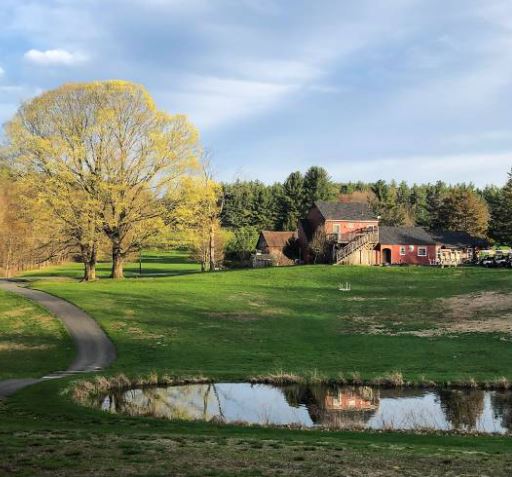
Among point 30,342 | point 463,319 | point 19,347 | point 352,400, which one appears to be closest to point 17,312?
point 30,342

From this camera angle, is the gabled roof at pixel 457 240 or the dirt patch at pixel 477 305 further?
the gabled roof at pixel 457 240

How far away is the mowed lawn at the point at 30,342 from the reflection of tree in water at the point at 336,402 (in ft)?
38.5

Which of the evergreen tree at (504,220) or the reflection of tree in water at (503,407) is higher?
the evergreen tree at (504,220)

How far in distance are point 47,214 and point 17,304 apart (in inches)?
561

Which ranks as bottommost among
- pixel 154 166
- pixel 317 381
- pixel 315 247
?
pixel 317 381

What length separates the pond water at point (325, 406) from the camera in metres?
20.8

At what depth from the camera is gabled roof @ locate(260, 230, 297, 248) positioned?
104125mm

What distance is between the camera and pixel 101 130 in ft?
188

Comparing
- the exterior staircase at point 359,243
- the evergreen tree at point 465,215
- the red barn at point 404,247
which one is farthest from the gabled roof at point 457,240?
the evergreen tree at point 465,215

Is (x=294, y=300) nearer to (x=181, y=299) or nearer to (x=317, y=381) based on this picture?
(x=181, y=299)

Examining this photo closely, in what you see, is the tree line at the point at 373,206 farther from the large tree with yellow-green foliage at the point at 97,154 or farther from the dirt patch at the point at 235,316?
the dirt patch at the point at 235,316

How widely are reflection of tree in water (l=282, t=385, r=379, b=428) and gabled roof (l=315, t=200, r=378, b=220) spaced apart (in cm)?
6239

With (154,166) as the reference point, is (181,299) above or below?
below

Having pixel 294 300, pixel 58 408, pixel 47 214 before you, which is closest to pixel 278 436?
pixel 58 408
